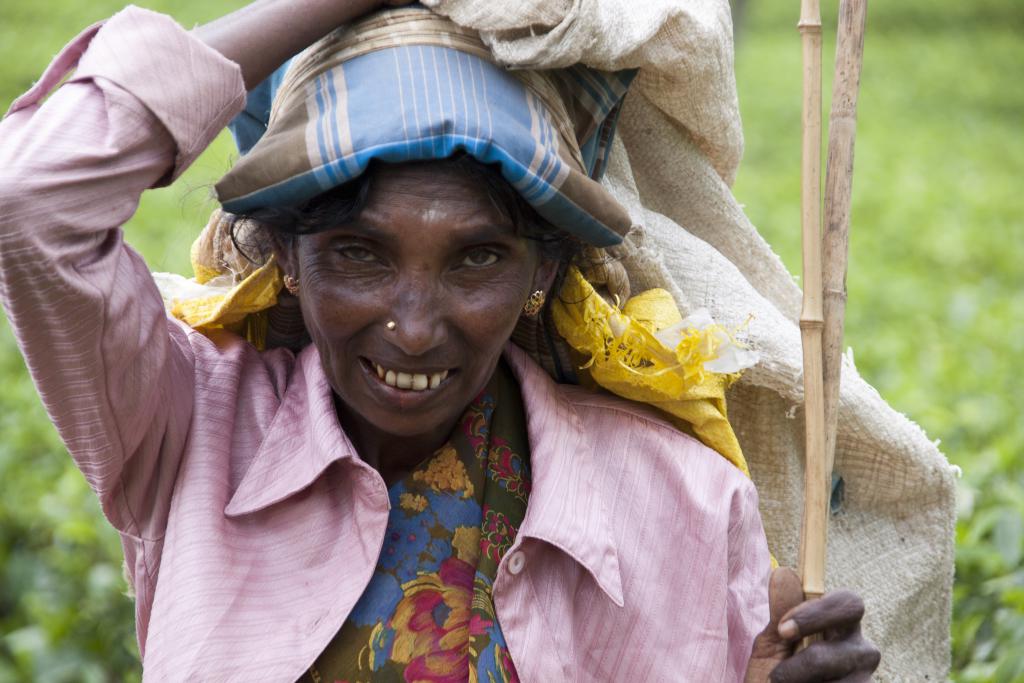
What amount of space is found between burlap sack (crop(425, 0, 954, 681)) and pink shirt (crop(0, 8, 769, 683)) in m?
0.29

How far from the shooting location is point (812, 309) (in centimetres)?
198

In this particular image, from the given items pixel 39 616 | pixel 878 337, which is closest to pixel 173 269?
pixel 39 616

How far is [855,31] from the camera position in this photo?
1927 mm

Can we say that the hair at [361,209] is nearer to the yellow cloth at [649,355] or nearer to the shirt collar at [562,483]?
the yellow cloth at [649,355]

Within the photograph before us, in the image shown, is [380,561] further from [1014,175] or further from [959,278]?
[1014,175]

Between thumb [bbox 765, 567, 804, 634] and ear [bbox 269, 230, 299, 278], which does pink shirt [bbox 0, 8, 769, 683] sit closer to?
thumb [bbox 765, 567, 804, 634]

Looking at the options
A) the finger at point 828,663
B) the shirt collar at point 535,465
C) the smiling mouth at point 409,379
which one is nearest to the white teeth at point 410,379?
the smiling mouth at point 409,379

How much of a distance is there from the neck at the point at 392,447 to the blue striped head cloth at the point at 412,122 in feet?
1.38

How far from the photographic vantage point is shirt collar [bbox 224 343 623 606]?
1989 mm

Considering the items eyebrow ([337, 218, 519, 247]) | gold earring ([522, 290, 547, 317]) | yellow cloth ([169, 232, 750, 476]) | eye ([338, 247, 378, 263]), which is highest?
eyebrow ([337, 218, 519, 247])

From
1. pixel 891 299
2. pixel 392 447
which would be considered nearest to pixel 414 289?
pixel 392 447

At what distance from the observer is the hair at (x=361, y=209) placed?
1.84m

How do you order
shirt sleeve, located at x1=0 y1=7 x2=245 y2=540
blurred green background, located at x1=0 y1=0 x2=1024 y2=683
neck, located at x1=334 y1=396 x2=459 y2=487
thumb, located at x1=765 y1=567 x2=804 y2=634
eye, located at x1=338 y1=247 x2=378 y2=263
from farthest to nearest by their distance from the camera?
blurred green background, located at x1=0 y1=0 x2=1024 y2=683
neck, located at x1=334 y1=396 x2=459 y2=487
thumb, located at x1=765 y1=567 x2=804 y2=634
eye, located at x1=338 y1=247 x2=378 y2=263
shirt sleeve, located at x1=0 y1=7 x2=245 y2=540

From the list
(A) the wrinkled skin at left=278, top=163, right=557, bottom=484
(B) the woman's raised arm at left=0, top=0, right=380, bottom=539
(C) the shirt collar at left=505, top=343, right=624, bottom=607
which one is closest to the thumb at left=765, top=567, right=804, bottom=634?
(C) the shirt collar at left=505, top=343, right=624, bottom=607
